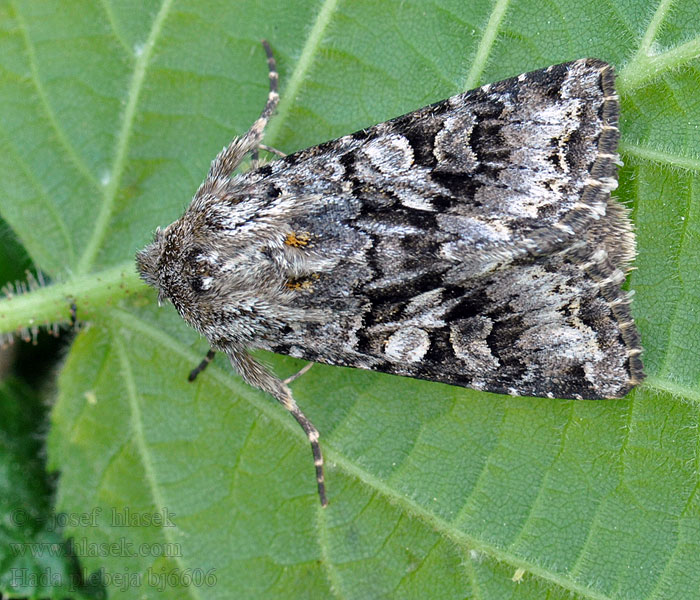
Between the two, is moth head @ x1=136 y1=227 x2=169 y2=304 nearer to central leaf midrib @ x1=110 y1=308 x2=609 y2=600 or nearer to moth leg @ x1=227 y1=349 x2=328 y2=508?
central leaf midrib @ x1=110 y1=308 x2=609 y2=600

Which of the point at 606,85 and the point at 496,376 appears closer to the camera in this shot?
the point at 606,85

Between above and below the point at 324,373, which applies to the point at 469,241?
above

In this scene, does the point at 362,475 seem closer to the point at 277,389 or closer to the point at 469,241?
the point at 277,389

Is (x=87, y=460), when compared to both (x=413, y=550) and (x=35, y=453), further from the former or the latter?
(x=413, y=550)

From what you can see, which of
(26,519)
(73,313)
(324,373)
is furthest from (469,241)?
(26,519)

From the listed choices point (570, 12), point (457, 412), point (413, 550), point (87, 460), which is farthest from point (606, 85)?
point (87, 460)

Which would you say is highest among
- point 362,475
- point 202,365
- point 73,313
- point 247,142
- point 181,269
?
point 247,142

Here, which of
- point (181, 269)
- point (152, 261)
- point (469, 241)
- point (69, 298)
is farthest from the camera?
point (69, 298)
